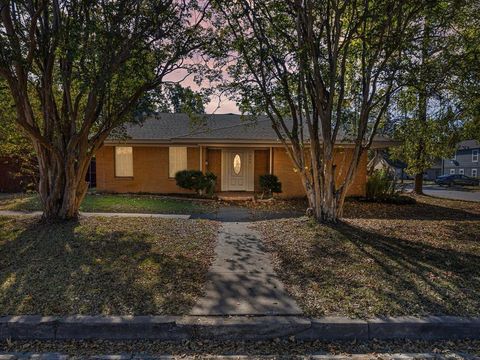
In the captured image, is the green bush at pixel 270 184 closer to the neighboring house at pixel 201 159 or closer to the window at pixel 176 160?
the neighboring house at pixel 201 159

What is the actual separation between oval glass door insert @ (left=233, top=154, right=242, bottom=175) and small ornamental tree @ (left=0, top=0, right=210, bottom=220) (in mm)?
7940

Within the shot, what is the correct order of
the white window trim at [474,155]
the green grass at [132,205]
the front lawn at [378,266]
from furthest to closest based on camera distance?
the white window trim at [474,155], the green grass at [132,205], the front lawn at [378,266]

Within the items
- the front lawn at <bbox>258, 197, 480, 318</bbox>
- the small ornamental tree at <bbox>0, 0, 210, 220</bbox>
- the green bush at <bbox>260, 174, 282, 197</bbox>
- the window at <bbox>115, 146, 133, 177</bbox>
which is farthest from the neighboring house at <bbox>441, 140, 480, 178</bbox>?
the small ornamental tree at <bbox>0, 0, 210, 220</bbox>

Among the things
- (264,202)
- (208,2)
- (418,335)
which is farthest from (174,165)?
(418,335)

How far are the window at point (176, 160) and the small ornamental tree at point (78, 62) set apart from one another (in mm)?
7061

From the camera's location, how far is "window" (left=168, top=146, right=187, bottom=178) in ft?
50.9

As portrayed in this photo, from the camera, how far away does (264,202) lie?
43.1 feet

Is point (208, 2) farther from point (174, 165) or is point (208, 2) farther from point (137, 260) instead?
point (174, 165)

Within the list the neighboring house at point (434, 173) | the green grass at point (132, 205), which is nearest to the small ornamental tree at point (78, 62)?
the green grass at point (132, 205)

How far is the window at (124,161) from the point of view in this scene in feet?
50.7

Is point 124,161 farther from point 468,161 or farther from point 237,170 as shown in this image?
point 468,161

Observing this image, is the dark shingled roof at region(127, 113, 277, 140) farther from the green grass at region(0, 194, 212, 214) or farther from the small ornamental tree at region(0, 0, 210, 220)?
the small ornamental tree at region(0, 0, 210, 220)

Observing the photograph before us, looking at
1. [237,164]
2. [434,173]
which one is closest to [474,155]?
[434,173]

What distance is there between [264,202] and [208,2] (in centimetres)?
735
